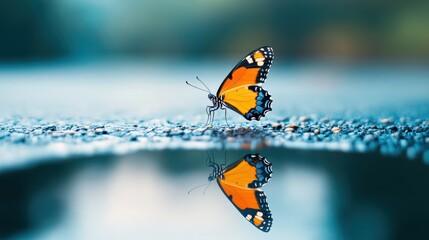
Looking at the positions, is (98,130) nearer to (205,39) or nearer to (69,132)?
(69,132)

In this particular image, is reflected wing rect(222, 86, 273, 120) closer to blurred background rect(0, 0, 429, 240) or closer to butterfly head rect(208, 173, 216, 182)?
blurred background rect(0, 0, 429, 240)

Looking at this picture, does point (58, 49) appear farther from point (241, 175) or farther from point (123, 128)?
point (241, 175)

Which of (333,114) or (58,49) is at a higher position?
(58,49)

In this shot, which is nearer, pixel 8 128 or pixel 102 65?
pixel 8 128

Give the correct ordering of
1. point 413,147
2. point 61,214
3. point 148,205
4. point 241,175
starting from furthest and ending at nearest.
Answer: point 413,147 → point 241,175 → point 148,205 → point 61,214

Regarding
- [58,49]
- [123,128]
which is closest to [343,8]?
[58,49]

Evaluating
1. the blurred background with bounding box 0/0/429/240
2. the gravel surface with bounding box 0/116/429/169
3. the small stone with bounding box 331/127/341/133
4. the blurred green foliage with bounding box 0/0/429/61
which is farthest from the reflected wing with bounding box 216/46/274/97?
the blurred green foliage with bounding box 0/0/429/61

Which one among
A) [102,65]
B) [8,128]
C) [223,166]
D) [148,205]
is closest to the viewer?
[148,205]

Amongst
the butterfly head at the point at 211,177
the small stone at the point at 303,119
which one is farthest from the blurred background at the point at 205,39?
the butterfly head at the point at 211,177
